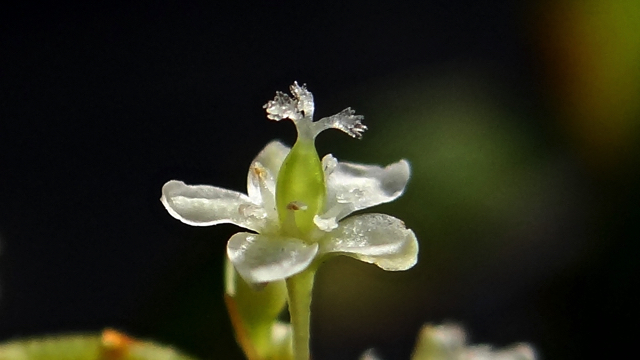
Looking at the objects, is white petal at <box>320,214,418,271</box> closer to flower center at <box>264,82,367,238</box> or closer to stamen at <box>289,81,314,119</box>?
flower center at <box>264,82,367,238</box>

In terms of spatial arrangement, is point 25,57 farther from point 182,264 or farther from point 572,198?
point 572,198

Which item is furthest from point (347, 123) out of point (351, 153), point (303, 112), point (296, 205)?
point (351, 153)

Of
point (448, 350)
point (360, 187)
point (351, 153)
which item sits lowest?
point (448, 350)

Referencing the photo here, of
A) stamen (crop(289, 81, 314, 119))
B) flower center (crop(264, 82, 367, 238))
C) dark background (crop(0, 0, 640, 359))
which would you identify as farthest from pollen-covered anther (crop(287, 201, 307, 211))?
dark background (crop(0, 0, 640, 359))

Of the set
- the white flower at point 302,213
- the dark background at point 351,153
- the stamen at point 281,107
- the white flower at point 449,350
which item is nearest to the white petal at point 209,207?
the white flower at point 302,213

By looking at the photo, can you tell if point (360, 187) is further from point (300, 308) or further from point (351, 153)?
point (351, 153)

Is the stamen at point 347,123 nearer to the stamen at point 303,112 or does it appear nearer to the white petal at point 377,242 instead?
the stamen at point 303,112
